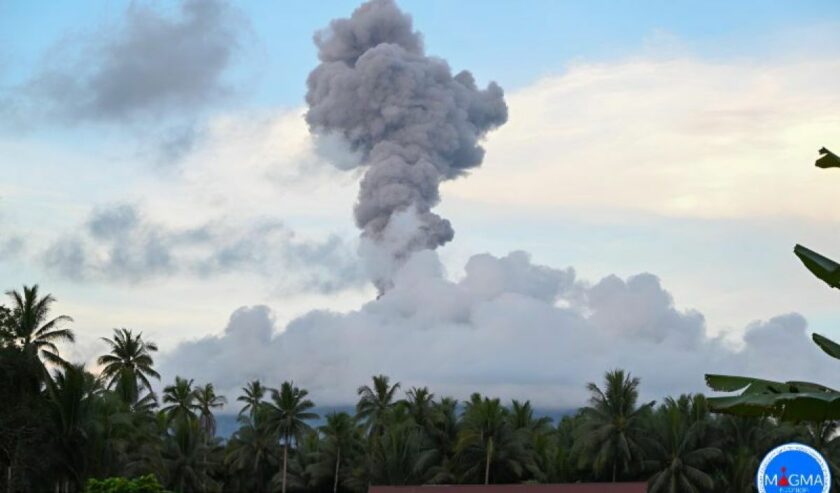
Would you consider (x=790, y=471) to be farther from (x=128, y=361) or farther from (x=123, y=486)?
(x=128, y=361)

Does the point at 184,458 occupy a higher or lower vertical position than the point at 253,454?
lower

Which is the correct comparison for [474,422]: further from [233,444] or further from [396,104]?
[396,104]

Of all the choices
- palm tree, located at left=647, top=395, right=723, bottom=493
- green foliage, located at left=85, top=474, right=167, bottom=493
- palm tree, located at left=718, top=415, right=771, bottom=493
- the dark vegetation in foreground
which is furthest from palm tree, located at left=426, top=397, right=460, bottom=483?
green foliage, located at left=85, top=474, right=167, bottom=493

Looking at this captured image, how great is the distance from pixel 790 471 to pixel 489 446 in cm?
7173

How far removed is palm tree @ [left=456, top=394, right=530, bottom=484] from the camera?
92625 millimetres

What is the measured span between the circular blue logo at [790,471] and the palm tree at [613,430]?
6851 centimetres

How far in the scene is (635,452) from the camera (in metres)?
89.0

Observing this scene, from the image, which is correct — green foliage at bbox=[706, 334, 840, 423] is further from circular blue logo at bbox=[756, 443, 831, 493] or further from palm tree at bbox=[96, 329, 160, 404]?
palm tree at bbox=[96, 329, 160, 404]

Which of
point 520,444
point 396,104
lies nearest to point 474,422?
point 520,444

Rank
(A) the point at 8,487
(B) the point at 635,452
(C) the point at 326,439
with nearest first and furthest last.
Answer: (A) the point at 8,487, (B) the point at 635,452, (C) the point at 326,439

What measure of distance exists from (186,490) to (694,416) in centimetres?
4089

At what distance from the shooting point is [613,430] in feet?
294

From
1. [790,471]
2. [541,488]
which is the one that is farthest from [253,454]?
[790,471]

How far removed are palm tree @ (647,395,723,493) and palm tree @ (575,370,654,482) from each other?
4.71 feet
